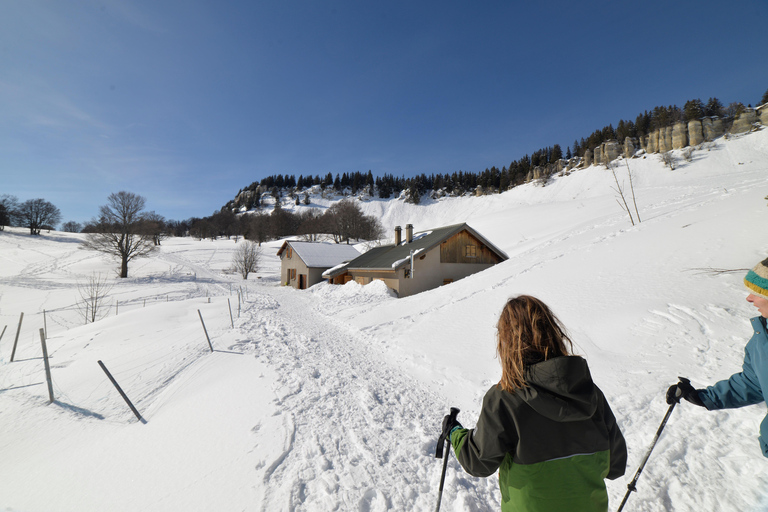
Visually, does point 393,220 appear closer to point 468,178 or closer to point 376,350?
point 468,178

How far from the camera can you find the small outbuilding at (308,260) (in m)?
29.6

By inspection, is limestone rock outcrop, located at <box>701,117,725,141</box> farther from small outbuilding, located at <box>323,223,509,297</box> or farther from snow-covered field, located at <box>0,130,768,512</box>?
small outbuilding, located at <box>323,223,509,297</box>

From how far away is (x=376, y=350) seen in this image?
8656 mm

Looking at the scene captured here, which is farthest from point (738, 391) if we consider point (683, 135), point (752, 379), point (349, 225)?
point (683, 135)

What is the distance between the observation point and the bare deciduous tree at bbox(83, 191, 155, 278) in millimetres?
32719

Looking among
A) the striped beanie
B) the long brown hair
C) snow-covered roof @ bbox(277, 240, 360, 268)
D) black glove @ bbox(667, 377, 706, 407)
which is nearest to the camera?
the long brown hair

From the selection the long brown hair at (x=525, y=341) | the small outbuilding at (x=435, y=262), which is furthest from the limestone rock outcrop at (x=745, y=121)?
the long brown hair at (x=525, y=341)

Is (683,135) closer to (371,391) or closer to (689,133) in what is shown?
(689,133)

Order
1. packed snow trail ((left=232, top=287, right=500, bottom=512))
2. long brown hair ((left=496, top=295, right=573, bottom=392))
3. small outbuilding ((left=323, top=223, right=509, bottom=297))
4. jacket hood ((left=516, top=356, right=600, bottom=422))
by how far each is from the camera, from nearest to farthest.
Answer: jacket hood ((left=516, top=356, right=600, bottom=422)) < long brown hair ((left=496, top=295, right=573, bottom=392)) < packed snow trail ((left=232, top=287, right=500, bottom=512)) < small outbuilding ((left=323, top=223, right=509, bottom=297))

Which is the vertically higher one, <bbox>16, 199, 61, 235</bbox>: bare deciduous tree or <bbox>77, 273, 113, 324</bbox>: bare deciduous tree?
<bbox>16, 199, 61, 235</bbox>: bare deciduous tree

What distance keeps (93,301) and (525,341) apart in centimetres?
2727

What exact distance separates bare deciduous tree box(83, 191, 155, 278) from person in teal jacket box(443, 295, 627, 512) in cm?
4282

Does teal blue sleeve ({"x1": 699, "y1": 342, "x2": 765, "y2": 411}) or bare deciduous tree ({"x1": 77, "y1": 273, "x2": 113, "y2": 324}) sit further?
bare deciduous tree ({"x1": 77, "y1": 273, "x2": 113, "y2": 324})

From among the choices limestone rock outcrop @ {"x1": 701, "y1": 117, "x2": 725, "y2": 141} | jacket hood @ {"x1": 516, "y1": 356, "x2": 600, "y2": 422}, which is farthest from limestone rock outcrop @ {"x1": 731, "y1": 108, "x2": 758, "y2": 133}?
jacket hood @ {"x1": 516, "y1": 356, "x2": 600, "y2": 422}
